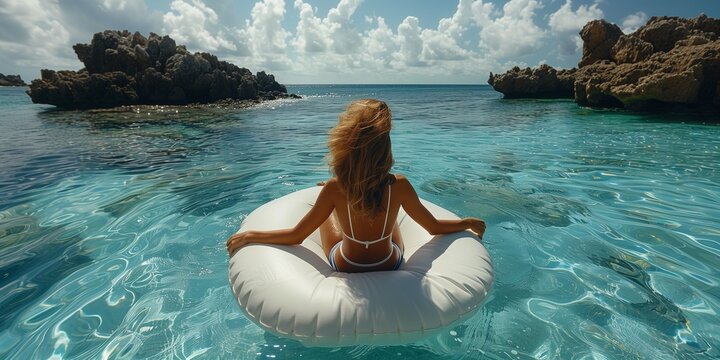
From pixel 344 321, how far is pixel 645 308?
2.81 m

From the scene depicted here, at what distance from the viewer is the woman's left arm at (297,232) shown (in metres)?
2.60

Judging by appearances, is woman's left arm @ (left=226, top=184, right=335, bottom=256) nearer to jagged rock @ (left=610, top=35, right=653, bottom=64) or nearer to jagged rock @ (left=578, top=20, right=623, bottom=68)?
jagged rock @ (left=610, top=35, right=653, bottom=64)

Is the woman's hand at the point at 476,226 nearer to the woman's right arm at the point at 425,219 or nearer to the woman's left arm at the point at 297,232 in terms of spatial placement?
the woman's right arm at the point at 425,219

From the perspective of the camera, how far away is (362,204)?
242 centimetres

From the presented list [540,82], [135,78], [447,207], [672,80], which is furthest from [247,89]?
[447,207]

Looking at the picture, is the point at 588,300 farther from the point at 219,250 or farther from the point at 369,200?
the point at 219,250

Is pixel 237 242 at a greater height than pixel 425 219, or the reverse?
pixel 425 219

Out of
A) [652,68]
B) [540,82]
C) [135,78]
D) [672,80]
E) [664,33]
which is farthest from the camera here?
[540,82]

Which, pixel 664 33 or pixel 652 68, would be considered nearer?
pixel 652 68

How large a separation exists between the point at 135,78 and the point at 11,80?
317 ft

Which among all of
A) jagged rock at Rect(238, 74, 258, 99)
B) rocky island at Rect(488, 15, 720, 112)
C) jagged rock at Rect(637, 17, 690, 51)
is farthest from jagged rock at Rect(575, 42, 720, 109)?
jagged rock at Rect(238, 74, 258, 99)

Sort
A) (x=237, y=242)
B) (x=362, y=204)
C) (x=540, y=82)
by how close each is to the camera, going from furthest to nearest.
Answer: (x=540, y=82)
(x=237, y=242)
(x=362, y=204)

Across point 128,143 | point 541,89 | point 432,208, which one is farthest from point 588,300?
point 541,89

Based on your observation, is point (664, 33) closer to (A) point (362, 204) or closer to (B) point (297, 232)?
(A) point (362, 204)
